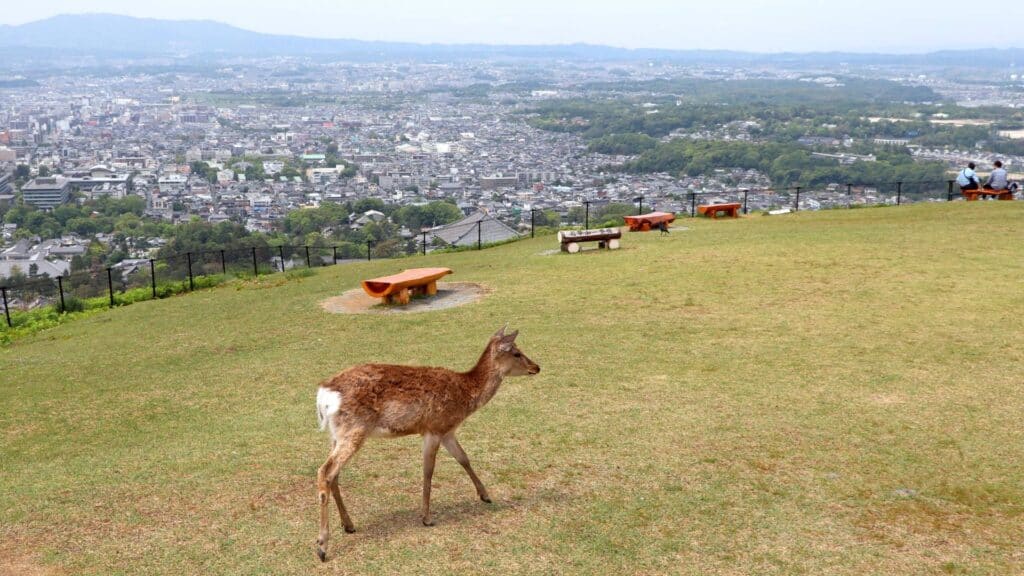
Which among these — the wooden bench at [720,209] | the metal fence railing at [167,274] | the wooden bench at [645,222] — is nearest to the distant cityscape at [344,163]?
the metal fence railing at [167,274]

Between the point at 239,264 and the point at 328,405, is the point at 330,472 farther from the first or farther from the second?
the point at 239,264

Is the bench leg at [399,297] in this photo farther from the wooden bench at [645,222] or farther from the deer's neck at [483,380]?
the wooden bench at [645,222]

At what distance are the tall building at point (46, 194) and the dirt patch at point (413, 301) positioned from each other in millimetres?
50447

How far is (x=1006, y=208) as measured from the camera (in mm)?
25031

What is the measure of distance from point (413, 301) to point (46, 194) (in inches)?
2215

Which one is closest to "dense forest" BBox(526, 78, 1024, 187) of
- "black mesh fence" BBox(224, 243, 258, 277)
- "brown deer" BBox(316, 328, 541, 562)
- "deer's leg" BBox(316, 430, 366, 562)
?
"black mesh fence" BBox(224, 243, 258, 277)

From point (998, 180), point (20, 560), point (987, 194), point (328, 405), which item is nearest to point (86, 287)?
point (20, 560)

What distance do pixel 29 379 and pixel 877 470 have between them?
11.9 meters

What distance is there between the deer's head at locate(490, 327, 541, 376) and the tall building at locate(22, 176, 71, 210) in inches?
2391

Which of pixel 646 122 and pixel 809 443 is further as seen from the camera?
pixel 646 122

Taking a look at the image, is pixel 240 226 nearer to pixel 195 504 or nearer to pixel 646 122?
pixel 195 504

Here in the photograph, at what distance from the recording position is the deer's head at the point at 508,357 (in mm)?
7426

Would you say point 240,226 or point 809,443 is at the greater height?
point 809,443

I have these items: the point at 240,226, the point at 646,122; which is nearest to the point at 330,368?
the point at 240,226
